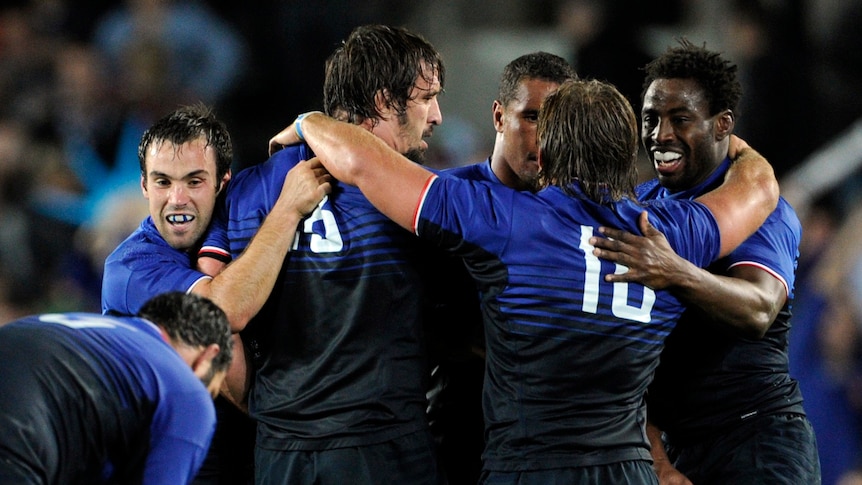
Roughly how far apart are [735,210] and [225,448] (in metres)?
2.27

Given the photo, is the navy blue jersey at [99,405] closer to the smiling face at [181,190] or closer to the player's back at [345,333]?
the player's back at [345,333]

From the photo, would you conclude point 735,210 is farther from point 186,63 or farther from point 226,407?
point 186,63

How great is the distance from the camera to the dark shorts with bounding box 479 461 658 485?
13.1 feet

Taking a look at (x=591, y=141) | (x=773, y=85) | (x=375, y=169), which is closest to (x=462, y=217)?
(x=375, y=169)

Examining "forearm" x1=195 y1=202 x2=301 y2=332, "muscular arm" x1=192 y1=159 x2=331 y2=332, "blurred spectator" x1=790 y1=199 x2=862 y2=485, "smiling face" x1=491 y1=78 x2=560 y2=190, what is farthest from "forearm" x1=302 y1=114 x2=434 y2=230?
"blurred spectator" x1=790 y1=199 x2=862 y2=485

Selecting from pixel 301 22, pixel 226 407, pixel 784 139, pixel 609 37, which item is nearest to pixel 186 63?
pixel 301 22

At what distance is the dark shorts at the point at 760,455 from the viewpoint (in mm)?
4621

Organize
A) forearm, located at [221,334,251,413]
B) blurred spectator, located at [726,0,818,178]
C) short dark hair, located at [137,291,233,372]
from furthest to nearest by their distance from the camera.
Answer: blurred spectator, located at [726,0,818,178], forearm, located at [221,334,251,413], short dark hair, located at [137,291,233,372]

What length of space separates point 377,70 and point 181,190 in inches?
34.6

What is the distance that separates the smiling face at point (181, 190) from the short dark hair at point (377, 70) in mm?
574

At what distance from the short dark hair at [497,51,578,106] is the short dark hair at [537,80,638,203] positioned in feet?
2.15

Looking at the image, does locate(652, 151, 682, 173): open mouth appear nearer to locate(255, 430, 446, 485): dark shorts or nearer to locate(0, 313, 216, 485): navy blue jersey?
locate(255, 430, 446, 485): dark shorts

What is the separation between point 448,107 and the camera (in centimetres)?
1149

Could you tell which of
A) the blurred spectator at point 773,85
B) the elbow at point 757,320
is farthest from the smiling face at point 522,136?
the blurred spectator at point 773,85
